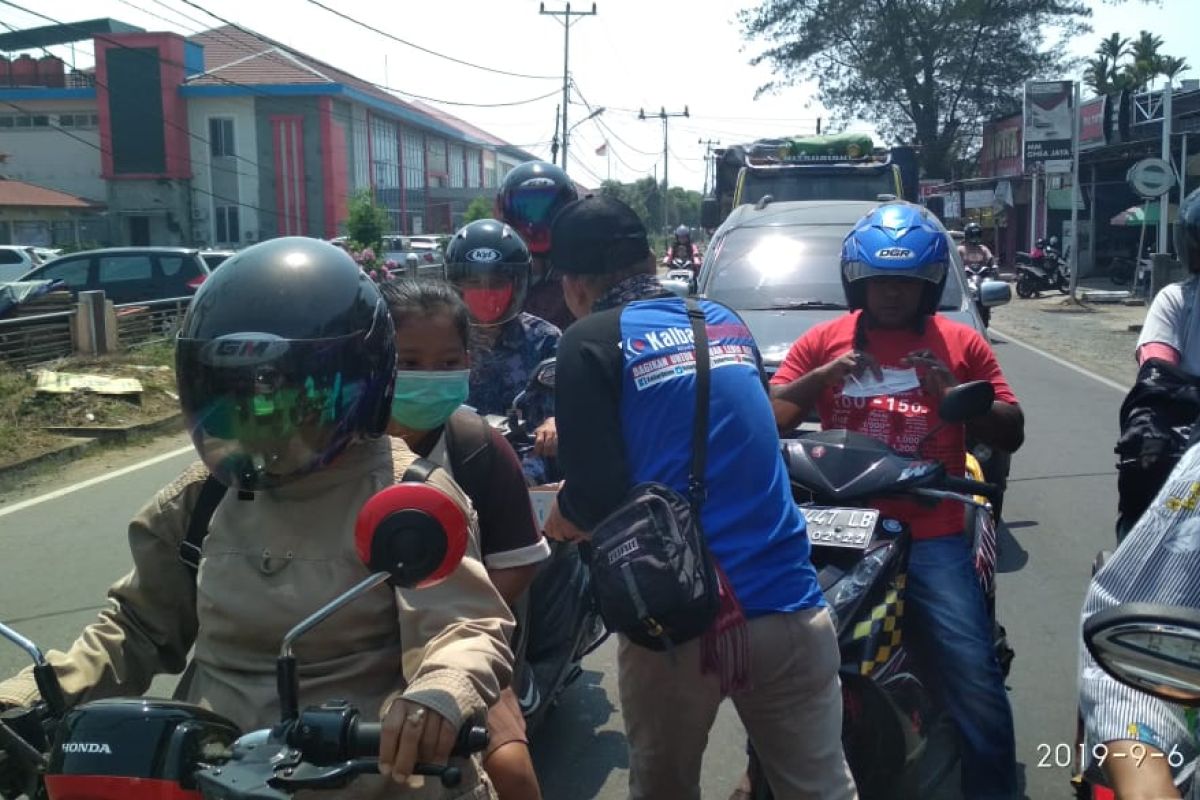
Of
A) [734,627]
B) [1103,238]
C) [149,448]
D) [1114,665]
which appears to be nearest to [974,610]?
[734,627]

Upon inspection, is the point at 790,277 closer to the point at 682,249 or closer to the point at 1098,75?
the point at 682,249

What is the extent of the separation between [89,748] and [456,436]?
156 centimetres

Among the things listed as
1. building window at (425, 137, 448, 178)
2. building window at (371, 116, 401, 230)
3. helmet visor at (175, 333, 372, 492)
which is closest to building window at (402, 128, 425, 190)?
building window at (425, 137, 448, 178)

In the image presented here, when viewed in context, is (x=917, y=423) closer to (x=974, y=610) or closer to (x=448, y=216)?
(x=974, y=610)

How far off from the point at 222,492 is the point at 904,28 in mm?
48407

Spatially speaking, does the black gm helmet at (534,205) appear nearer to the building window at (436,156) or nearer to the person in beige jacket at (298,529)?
the person in beige jacket at (298,529)

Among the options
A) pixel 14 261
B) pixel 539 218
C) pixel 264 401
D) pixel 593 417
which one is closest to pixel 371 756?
pixel 264 401

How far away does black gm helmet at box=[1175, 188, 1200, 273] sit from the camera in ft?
12.6

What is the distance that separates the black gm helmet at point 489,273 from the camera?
4488 millimetres

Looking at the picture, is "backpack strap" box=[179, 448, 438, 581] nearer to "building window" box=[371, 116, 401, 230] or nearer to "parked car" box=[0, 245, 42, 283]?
"parked car" box=[0, 245, 42, 283]

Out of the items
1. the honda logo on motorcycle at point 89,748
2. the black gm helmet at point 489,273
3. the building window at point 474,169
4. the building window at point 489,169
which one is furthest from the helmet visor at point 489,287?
the building window at point 489,169

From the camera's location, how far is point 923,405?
3.73 metres

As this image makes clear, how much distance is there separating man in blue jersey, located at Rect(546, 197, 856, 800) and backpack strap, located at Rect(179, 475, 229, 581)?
740mm

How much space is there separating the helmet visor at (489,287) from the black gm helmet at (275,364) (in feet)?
7.68
